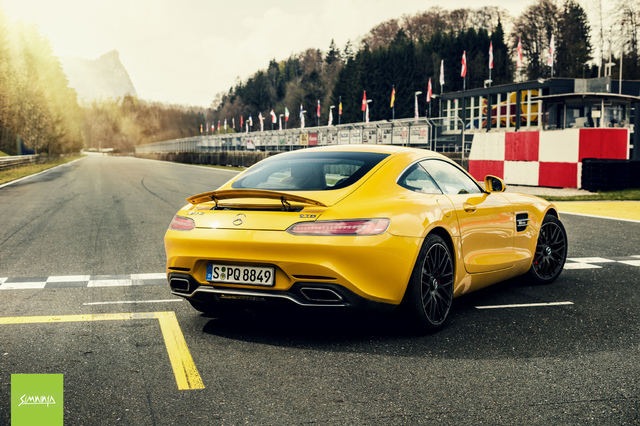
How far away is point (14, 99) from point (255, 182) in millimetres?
66996

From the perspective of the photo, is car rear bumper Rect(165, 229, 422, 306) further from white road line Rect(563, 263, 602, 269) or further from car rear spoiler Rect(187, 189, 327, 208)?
white road line Rect(563, 263, 602, 269)

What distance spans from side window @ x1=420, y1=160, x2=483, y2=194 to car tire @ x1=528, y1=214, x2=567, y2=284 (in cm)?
123

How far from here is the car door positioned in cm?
536

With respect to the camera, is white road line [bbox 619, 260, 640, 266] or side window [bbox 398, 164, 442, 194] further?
white road line [bbox 619, 260, 640, 266]

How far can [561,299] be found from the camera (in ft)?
19.7

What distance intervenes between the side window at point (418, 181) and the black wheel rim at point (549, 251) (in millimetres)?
1985

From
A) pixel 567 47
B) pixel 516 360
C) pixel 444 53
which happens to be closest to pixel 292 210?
pixel 516 360

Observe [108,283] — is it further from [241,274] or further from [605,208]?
[605,208]

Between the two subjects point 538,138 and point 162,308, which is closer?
point 162,308

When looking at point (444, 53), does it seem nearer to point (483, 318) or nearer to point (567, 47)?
point (567, 47)

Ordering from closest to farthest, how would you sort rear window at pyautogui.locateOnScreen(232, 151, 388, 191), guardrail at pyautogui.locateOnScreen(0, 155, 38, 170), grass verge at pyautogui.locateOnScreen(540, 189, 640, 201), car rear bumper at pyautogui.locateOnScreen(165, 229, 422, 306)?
1. car rear bumper at pyautogui.locateOnScreen(165, 229, 422, 306)
2. rear window at pyautogui.locateOnScreen(232, 151, 388, 191)
3. grass verge at pyautogui.locateOnScreen(540, 189, 640, 201)
4. guardrail at pyautogui.locateOnScreen(0, 155, 38, 170)

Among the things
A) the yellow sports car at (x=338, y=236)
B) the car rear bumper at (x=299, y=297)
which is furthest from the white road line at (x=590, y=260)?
the car rear bumper at (x=299, y=297)

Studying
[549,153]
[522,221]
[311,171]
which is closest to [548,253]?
[522,221]

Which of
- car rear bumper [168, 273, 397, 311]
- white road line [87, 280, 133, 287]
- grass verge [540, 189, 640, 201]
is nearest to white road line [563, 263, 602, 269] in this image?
car rear bumper [168, 273, 397, 311]
